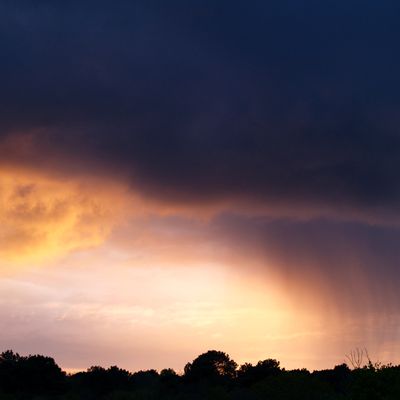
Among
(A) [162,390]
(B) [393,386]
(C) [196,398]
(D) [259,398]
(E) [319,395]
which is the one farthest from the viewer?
(A) [162,390]

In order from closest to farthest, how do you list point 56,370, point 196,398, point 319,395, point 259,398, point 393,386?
1. point 393,386
2. point 319,395
3. point 259,398
4. point 196,398
5. point 56,370

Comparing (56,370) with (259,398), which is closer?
(259,398)

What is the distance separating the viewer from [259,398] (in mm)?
146750

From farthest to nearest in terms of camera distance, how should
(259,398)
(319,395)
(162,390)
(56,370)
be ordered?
(162,390), (56,370), (259,398), (319,395)

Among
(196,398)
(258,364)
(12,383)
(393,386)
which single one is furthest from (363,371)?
(258,364)

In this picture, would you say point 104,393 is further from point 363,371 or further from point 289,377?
point 363,371

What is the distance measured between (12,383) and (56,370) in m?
11.0

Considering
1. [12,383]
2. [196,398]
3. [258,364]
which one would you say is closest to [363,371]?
[196,398]

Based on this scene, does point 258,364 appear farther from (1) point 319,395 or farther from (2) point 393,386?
(2) point 393,386

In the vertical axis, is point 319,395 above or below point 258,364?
below

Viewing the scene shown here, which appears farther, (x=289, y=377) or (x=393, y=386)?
(x=289, y=377)

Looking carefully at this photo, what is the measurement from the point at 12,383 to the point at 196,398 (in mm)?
41542

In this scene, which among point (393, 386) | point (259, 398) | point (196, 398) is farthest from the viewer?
point (196, 398)

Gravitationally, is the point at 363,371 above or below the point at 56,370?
below
